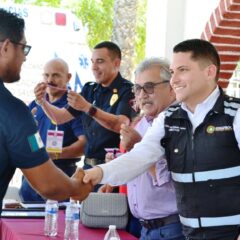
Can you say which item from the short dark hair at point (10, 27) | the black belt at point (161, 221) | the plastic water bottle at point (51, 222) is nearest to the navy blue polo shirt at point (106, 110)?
the plastic water bottle at point (51, 222)

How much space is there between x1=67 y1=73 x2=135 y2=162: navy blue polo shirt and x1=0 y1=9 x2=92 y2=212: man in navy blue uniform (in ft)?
6.40

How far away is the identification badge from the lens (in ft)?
15.2

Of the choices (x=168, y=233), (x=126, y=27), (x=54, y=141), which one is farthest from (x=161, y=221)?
(x=126, y=27)

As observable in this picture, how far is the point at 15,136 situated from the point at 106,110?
244cm

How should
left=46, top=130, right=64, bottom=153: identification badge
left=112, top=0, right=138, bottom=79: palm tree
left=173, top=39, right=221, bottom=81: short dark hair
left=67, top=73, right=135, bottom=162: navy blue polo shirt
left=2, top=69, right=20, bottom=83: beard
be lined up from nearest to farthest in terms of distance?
left=2, top=69, right=20, bottom=83: beard
left=173, top=39, right=221, bottom=81: short dark hair
left=67, top=73, right=135, bottom=162: navy blue polo shirt
left=46, top=130, right=64, bottom=153: identification badge
left=112, top=0, right=138, bottom=79: palm tree

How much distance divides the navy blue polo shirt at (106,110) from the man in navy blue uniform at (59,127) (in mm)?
222

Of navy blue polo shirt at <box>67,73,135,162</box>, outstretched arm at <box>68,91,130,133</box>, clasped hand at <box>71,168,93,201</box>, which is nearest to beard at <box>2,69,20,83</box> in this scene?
clasped hand at <box>71,168,93,201</box>

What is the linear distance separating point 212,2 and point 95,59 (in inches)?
51.6

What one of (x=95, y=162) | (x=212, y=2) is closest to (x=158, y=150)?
(x=95, y=162)

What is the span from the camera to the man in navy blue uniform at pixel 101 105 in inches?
169

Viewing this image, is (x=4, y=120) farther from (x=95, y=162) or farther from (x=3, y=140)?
(x=95, y=162)

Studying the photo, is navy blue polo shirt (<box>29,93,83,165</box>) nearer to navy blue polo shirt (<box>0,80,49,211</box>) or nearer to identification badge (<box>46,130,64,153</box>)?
identification badge (<box>46,130,64,153</box>)

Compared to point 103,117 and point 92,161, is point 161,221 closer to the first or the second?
point 103,117

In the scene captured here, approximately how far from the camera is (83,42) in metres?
8.09
